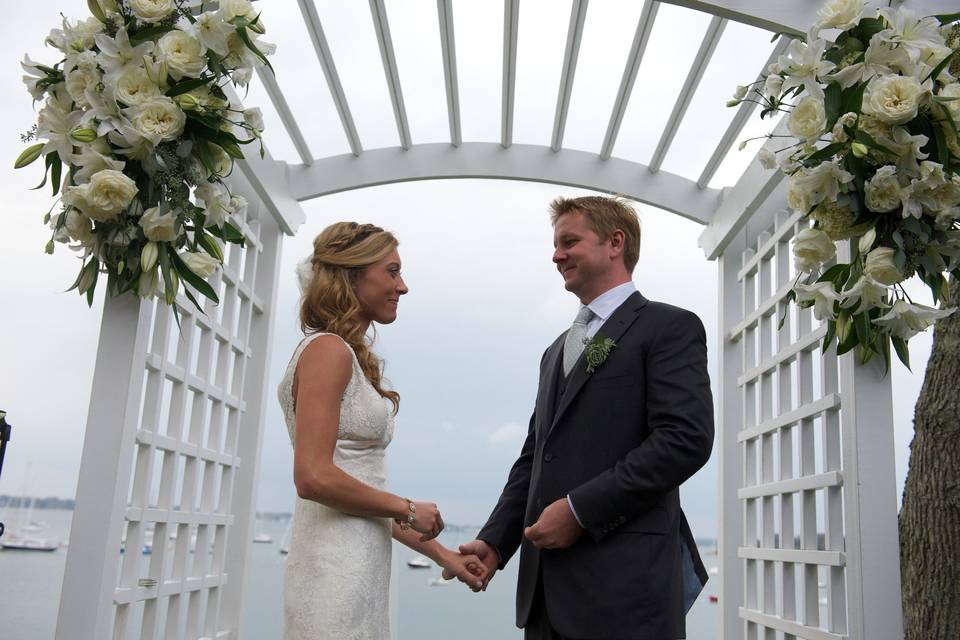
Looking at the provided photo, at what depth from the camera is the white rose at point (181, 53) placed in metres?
2.54

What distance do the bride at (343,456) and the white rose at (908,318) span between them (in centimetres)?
142

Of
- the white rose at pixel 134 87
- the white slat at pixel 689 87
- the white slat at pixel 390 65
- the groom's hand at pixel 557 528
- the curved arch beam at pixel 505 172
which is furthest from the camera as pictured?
Answer: the curved arch beam at pixel 505 172

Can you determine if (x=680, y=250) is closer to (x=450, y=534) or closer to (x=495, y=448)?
(x=495, y=448)

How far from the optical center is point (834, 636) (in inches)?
121

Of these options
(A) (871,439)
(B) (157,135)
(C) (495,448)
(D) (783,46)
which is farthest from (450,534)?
(D) (783,46)

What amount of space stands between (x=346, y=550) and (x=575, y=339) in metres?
0.95

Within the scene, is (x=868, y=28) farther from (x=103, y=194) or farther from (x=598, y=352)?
(x=103, y=194)

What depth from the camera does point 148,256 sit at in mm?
2625

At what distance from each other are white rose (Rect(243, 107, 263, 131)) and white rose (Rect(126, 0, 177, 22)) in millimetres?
371

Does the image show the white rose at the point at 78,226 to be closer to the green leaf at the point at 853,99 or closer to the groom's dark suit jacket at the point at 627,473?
the groom's dark suit jacket at the point at 627,473

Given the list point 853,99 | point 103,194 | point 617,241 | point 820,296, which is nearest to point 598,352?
point 617,241

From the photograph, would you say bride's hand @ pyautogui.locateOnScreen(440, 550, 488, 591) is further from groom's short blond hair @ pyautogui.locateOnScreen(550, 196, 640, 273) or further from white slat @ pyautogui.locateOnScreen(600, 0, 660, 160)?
white slat @ pyautogui.locateOnScreen(600, 0, 660, 160)

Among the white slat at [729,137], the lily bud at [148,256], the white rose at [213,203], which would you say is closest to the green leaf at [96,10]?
the white rose at [213,203]

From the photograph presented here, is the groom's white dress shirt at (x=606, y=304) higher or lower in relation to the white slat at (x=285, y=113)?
lower
